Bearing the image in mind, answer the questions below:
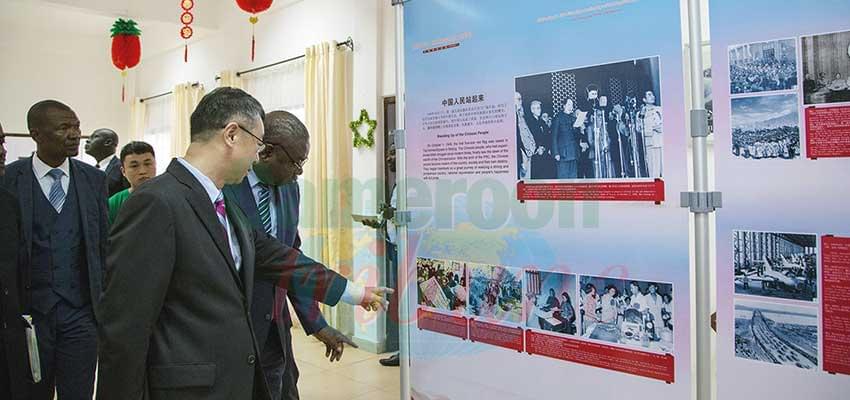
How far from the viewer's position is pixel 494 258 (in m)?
2.25

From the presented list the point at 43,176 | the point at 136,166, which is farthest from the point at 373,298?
the point at 136,166

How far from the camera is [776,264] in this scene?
163 centimetres

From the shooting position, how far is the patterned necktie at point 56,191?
2.54m

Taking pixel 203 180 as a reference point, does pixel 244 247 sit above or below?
below

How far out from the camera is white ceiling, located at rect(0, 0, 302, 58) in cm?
631

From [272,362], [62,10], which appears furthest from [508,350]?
[62,10]

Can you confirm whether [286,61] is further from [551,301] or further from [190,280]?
[190,280]

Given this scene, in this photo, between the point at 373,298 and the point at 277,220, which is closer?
the point at 373,298

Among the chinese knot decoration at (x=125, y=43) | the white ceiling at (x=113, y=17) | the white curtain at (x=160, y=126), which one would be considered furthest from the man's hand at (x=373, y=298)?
the white curtain at (x=160, y=126)

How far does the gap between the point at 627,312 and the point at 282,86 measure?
206 inches

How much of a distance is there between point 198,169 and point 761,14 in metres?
1.60

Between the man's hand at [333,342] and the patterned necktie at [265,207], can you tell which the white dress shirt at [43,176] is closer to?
the patterned necktie at [265,207]

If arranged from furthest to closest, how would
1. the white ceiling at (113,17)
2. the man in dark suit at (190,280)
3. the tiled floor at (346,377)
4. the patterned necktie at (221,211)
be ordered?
the white ceiling at (113,17) < the tiled floor at (346,377) < the patterned necktie at (221,211) < the man in dark suit at (190,280)

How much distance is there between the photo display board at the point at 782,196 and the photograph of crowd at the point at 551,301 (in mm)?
467
